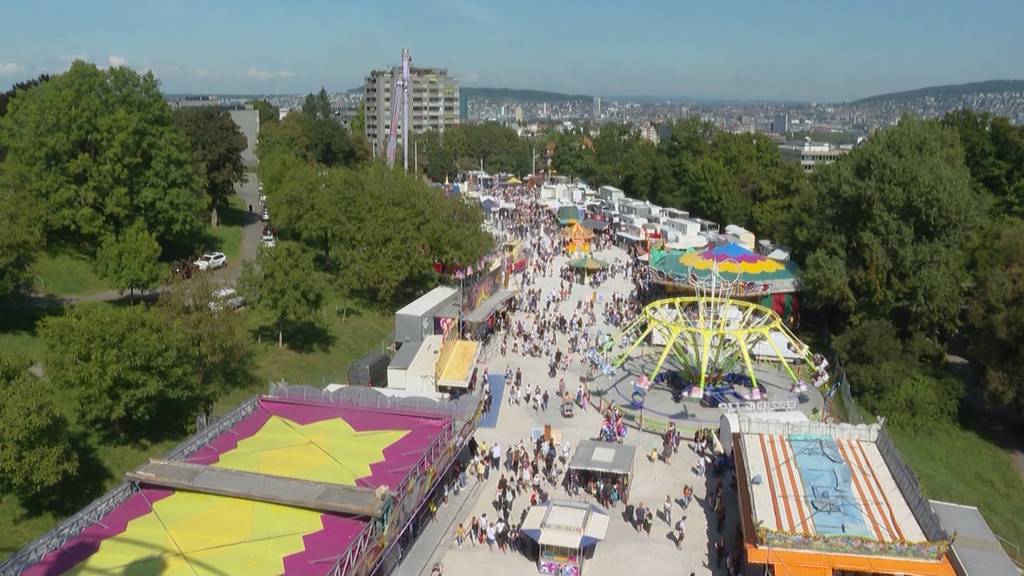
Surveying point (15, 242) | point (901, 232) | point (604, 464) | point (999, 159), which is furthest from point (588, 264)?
point (15, 242)

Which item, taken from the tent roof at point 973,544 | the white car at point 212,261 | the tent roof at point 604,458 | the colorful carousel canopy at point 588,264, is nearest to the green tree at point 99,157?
the white car at point 212,261

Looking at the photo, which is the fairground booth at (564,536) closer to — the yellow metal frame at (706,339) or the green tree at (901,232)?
the yellow metal frame at (706,339)

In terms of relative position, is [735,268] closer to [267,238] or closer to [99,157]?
[267,238]

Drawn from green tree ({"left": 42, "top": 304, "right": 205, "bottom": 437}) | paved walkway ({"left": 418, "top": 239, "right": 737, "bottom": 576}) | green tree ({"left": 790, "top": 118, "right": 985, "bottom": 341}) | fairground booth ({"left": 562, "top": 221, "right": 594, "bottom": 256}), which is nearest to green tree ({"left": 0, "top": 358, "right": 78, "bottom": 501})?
green tree ({"left": 42, "top": 304, "right": 205, "bottom": 437})

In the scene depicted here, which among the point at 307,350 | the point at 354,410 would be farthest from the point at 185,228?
the point at 354,410

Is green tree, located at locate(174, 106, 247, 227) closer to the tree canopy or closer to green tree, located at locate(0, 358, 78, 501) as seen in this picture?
the tree canopy

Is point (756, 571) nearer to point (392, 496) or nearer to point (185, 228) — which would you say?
point (392, 496)
